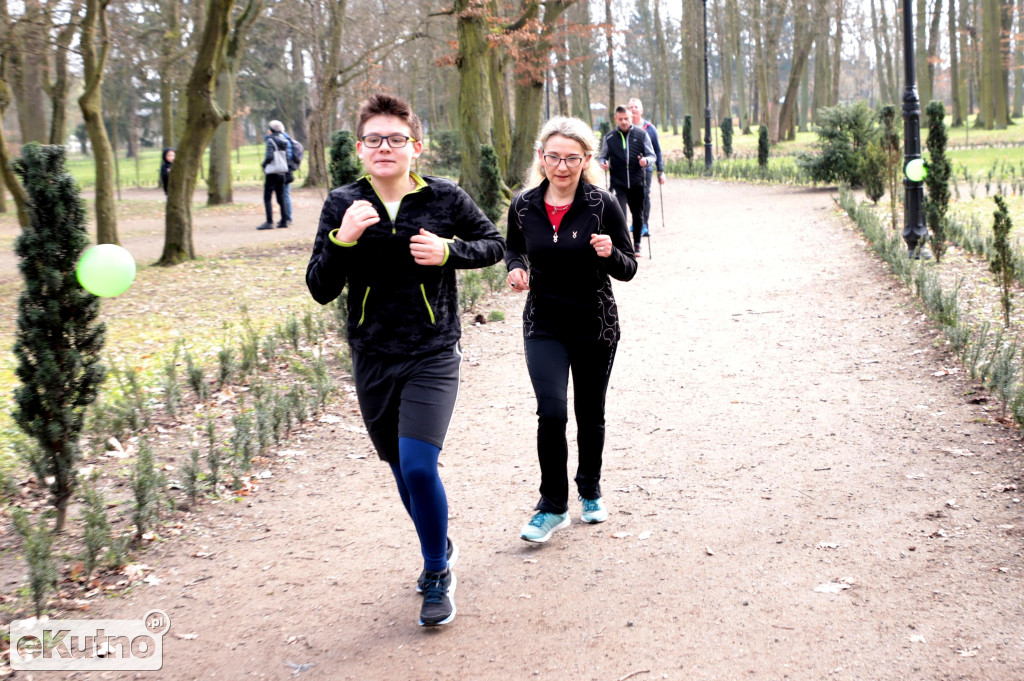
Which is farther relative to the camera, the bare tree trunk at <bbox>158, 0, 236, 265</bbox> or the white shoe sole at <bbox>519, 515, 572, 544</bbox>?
the bare tree trunk at <bbox>158, 0, 236, 265</bbox>

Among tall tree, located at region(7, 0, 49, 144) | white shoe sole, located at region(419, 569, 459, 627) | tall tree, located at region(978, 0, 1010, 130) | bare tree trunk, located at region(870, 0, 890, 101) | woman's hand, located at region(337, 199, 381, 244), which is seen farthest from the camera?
bare tree trunk, located at region(870, 0, 890, 101)

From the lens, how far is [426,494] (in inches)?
148

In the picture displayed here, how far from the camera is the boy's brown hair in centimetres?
372

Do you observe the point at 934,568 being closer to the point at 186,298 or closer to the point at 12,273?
the point at 186,298

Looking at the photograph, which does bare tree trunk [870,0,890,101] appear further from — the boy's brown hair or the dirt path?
the boy's brown hair

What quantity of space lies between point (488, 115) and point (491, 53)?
4.36 m

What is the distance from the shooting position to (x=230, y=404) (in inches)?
296

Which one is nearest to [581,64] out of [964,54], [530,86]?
[964,54]

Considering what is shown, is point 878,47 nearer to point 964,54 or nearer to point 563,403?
point 964,54

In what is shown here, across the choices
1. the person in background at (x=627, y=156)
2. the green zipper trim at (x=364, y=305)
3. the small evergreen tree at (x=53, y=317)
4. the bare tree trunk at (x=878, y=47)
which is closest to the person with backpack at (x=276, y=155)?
the person in background at (x=627, y=156)

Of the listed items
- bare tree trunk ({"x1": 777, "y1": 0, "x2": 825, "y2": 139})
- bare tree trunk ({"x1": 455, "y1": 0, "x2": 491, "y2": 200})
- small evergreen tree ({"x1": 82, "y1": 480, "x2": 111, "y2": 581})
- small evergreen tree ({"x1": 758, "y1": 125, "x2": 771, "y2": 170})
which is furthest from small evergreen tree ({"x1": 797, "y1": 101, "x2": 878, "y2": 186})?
small evergreen tree ({"x1": 82, "y1": 480, "x2": 111, "y2": 581})

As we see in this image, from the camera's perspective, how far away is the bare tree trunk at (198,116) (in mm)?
14531

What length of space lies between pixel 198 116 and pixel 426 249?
12025 millimetres

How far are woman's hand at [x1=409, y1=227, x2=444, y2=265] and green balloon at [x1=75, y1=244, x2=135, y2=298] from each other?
1550 mm
